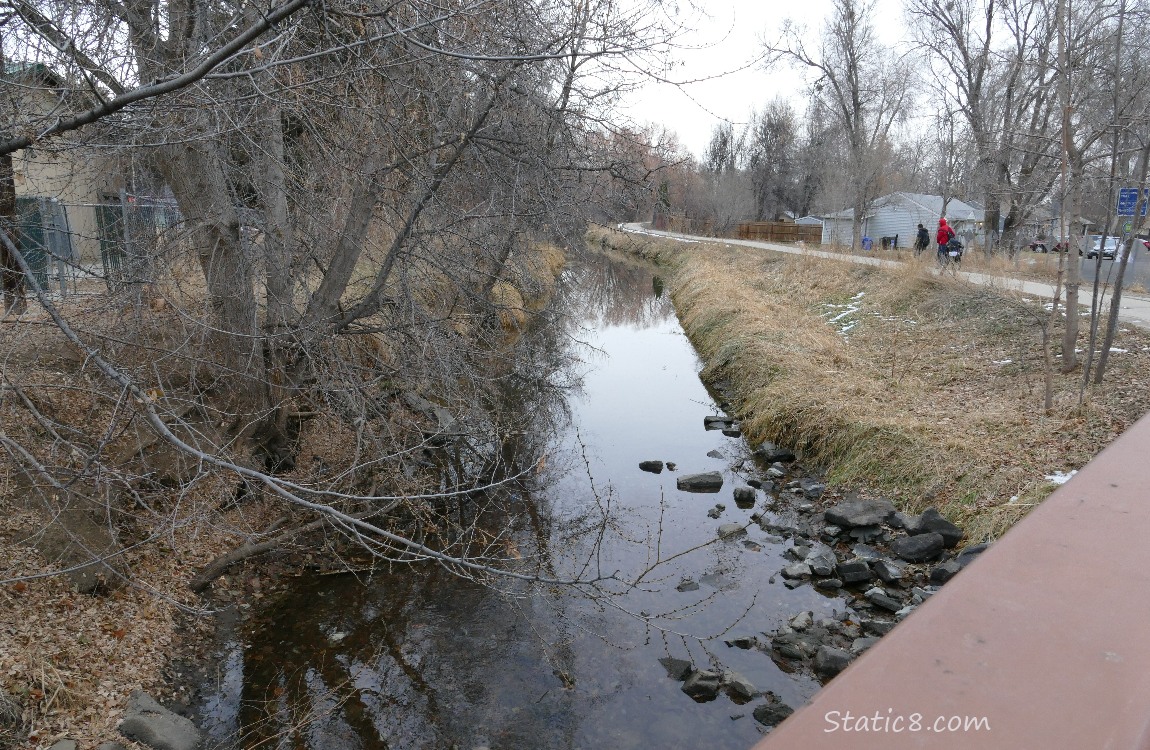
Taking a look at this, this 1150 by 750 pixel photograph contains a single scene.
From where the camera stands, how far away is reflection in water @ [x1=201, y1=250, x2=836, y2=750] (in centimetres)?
504

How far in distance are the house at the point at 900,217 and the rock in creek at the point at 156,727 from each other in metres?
39.2

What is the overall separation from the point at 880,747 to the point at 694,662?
17.8 ft

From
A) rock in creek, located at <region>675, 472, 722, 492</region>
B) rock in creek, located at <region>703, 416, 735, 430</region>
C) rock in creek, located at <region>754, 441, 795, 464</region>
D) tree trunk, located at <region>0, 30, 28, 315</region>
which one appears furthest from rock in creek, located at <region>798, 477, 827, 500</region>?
tree trunk, located at <region>0, 30, 28, 315</region>

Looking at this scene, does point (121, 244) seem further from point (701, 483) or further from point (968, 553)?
point (968, 553)

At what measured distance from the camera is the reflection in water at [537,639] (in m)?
5.04

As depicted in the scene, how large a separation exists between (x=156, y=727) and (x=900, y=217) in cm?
4456

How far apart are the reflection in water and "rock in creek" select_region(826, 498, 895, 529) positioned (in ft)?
2.59

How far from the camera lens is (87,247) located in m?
7.75

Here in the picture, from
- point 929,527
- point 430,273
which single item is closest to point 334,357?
point 430,273

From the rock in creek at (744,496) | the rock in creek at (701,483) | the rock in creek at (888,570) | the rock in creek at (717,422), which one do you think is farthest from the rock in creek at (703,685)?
the rock in creek at (717,422)

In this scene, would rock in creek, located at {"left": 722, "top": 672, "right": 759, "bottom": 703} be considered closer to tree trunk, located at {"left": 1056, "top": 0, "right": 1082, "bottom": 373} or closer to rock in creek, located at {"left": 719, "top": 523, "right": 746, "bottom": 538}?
rock in creek, located at {"left": 719, "top": 523, "right": 746, "bottom": 538}

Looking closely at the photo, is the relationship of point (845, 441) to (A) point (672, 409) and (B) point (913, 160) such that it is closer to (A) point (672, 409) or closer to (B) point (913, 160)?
(A) point (672, 409)

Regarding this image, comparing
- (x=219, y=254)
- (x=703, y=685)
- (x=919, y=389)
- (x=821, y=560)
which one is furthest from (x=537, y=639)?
(x=919, y=389)
